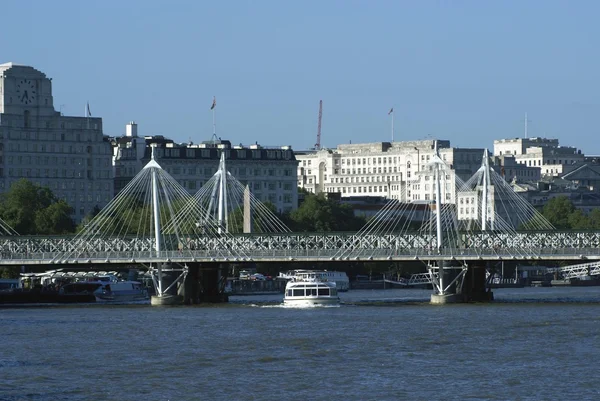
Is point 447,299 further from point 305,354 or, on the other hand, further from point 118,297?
point 305,354

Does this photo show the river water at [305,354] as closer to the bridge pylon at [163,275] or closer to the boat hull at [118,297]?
the bridge pylon at [163,275]

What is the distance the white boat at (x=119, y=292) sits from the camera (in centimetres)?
17745

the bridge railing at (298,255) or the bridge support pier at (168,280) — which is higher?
the bridge railing at (298,255)

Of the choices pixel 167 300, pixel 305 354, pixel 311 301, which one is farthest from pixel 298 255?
pixel 305 354

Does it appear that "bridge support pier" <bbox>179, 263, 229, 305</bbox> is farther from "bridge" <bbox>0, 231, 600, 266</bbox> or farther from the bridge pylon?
"bridge" <bbox>0, 231, 600, 266</bbox>

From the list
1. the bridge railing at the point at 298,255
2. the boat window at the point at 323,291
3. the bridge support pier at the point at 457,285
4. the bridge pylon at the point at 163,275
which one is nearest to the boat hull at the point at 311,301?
the boat window at the point at 323,291

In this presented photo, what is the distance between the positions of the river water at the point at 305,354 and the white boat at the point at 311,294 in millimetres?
12655

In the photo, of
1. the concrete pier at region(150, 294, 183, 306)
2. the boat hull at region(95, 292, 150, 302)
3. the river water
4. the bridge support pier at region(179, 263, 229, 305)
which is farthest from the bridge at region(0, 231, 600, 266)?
the boat hull at region(95, 292, 150, 302)

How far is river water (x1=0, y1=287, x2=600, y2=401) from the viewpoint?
8075 cm

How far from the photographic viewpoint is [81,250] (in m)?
155

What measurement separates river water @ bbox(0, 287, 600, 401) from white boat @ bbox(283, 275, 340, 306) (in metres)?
12.7

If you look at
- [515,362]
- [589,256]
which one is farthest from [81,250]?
[515,362]

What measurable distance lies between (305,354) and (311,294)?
182 ft

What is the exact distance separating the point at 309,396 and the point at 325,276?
393ft
